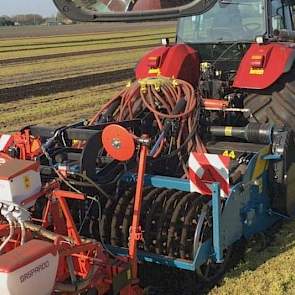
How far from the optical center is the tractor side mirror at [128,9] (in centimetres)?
191

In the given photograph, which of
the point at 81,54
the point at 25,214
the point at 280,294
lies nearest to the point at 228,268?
the point at 280,294

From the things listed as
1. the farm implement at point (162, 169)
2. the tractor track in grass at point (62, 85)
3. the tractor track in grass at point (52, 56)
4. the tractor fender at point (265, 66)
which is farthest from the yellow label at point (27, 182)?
the tractor track in grass at point (52, 56)

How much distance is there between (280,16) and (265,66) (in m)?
1.06

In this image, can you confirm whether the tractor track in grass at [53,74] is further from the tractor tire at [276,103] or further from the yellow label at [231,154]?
the yellow label at [231,154]

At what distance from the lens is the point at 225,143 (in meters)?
4.50

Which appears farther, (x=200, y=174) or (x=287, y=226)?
(x=287, y=226)

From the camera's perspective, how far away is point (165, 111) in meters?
4.40

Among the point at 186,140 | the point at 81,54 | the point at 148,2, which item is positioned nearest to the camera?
the point at 148,2

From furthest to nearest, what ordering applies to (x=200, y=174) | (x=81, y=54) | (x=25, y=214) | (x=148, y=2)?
(x=81, y=54)
(x=200, y=174)
(x=25, y=214)
(x=148, y=2)

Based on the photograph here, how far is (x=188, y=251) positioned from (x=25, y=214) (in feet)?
3.40

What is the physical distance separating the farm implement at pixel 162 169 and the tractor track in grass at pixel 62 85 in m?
7.06

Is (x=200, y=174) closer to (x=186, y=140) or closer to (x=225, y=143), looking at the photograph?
(x=186, y=140)

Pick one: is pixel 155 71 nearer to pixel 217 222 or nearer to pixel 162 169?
pixel 162 169

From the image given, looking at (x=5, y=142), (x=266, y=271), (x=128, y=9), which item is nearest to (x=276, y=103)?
(x=266, y=271)
